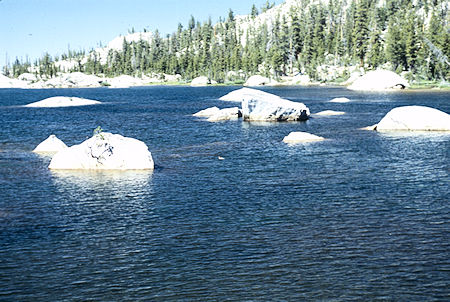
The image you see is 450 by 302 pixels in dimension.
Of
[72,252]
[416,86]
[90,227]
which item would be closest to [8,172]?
[90,227]

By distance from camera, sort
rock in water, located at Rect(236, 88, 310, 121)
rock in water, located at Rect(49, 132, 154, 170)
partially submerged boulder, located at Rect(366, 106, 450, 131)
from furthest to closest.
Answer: rock in water, located at Rect(236, 88, 310, 121) → partially submerged boulder, located at Rect(366, 106, 450, 131) → rock in water, located at Rect(49, 132, 154, 170)

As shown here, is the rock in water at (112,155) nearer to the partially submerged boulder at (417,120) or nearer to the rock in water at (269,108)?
the partially submerged boulder at (417,120)

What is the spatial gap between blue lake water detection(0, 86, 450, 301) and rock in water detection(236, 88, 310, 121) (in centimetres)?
2787

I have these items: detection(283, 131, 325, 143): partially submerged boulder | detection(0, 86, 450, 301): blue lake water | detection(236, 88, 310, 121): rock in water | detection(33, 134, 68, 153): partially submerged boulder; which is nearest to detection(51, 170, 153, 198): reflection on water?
detection(0, 86, 450, 301): blue lake water

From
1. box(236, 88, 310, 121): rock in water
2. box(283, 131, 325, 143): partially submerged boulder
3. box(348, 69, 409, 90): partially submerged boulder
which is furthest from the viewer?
box(348, 69, 409, 90): partially submerged boulder

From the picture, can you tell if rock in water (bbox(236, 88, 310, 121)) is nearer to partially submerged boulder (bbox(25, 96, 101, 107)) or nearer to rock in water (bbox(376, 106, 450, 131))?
rock in water (bbox(376, 106, 450, 131))

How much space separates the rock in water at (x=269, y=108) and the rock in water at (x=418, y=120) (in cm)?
1758

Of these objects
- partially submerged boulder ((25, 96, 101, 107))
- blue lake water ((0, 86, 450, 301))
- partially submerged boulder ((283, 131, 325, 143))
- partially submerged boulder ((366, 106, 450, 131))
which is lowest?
blue lake water ((0, 86, 450, 301))

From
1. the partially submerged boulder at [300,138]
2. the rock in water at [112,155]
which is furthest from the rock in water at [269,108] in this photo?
the rock in water at [112,155]

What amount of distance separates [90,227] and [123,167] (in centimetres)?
1481

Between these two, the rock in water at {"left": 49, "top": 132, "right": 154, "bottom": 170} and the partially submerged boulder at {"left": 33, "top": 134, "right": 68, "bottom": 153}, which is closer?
the rock in water at {"left": 49, "top": 132, "right": 154, "bottom": 170}

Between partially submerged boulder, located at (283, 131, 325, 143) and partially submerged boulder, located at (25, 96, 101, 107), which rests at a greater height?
partially submerged boulder, located at (25, 96, 101, 107)

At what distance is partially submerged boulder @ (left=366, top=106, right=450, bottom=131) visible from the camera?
207ft

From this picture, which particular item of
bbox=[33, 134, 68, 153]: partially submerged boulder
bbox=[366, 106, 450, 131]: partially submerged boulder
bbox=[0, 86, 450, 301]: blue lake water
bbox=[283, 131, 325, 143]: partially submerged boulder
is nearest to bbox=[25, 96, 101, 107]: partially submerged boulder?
bbox=[33, 134, 68, 153]: partially submerged boulder
